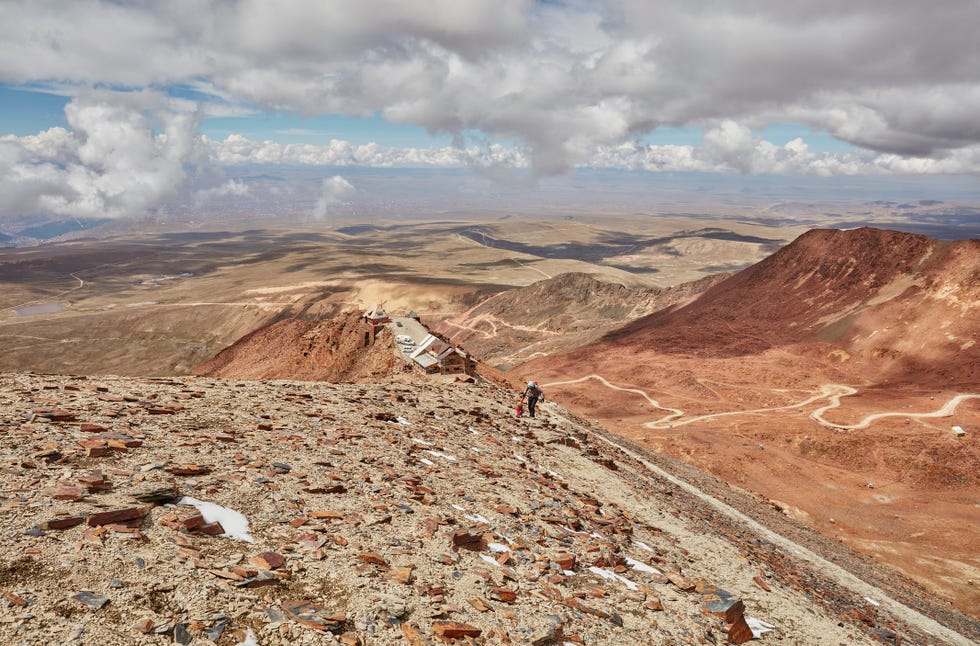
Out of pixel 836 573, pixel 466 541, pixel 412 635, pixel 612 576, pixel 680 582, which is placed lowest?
pixel 836 573

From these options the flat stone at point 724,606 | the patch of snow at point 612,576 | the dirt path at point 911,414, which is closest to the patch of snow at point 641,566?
the patch of snow at point 612,576

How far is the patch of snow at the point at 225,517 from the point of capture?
7152 millimetres

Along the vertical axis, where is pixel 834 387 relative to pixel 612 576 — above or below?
below

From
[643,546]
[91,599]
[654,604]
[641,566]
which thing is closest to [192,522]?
[91,599]

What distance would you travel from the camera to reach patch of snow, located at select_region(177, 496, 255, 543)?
7.15 m

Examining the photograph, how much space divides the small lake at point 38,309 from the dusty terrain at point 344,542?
612 feet

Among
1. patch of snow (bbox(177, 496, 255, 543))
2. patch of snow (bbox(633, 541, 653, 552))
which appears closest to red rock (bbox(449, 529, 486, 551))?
patch of snow (bbox(177, 496, 255, 543))

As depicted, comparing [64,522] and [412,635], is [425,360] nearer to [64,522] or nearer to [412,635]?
[64,522]

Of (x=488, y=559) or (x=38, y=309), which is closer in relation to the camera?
(x=488, y=559)

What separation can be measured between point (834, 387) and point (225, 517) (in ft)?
187

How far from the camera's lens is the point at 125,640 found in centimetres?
477

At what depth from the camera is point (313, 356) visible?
41375mm

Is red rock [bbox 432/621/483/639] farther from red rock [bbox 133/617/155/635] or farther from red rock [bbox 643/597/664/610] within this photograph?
red rock [bbox 643/597/664/610]

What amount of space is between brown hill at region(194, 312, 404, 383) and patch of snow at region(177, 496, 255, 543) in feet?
80.7
